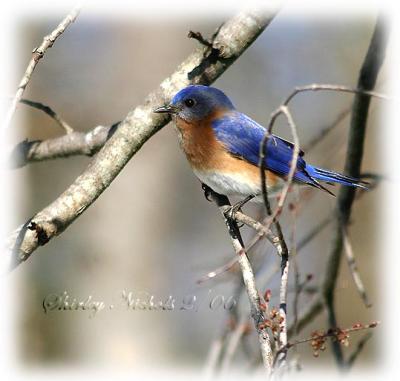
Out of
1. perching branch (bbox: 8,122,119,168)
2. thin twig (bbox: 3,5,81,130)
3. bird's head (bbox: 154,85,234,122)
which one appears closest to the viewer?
thin twig (bbox: 3,5,81,130)

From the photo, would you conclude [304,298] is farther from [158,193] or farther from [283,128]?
[283,128]

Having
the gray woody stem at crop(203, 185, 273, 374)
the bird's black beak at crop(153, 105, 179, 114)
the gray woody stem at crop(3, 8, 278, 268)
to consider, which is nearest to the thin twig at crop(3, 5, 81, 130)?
the gray woody stem at crop(3, 8, 278, 268)

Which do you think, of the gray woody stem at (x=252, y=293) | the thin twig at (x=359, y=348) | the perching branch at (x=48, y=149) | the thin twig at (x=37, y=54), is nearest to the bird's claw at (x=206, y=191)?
the gray woody stem at (x=252, y=293)

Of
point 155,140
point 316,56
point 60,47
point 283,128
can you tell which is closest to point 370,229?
point 283,128

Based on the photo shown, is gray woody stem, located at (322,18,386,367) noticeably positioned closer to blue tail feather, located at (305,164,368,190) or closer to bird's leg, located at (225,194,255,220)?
blue tail feather, located at (305,164,368,190)

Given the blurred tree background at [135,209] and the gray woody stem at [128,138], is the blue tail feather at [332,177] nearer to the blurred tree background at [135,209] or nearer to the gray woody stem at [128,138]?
the gray woody stem at [128,138]
